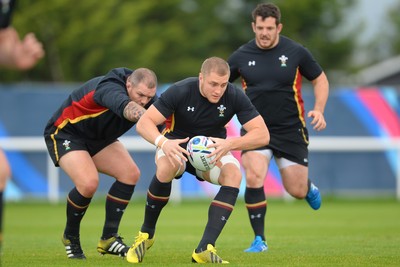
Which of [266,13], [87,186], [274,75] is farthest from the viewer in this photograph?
[274,75]

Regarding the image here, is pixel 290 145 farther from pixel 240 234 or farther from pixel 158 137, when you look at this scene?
pixel 158 137

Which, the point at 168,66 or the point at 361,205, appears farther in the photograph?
the point at 168,66

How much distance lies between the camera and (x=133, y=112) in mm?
9875

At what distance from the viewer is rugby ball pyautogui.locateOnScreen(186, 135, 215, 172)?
9.68m

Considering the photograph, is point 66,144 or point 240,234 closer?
point 66,144

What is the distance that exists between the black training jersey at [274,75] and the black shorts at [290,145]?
107 millimetres

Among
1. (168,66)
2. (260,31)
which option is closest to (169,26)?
(168,66)

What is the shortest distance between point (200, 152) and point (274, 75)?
9.06 feet

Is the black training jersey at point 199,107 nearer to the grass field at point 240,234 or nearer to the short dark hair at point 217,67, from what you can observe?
the short dark hair at point 217,67

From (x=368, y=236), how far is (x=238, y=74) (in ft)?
10.6

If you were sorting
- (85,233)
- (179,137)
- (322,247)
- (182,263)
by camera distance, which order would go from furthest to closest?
(85,233) < (322,247) < (179,137) < (182,263)

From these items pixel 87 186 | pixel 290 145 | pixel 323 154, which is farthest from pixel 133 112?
pixel 323 154

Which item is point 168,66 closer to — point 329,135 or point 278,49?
point 329,135

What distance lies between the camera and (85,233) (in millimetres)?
15250
